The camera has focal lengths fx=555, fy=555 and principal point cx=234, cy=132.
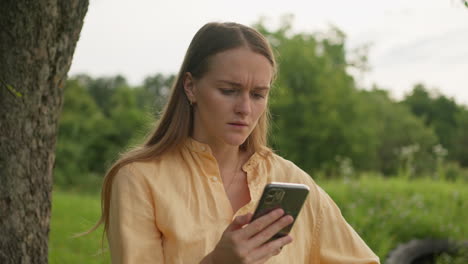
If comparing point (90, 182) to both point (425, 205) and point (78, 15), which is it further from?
point (78, 15)

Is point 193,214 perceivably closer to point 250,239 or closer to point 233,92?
point 250,239

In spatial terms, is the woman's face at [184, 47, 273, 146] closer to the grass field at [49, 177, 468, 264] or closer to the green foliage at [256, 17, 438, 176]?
the grass field at [49, 177, 468, 264]

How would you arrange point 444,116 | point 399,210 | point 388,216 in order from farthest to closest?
point 444,116
point 399,210
point 388,216

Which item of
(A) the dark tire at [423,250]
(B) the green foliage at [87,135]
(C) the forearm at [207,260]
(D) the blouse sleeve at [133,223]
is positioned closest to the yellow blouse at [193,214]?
(D) the blouse sleeve at [133,223]

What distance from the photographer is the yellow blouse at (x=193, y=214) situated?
2.12 metres

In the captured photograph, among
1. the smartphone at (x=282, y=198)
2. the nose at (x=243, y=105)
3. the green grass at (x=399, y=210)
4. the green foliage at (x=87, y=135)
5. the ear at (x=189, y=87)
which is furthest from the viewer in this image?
the green foliage at (x=87, y=135)

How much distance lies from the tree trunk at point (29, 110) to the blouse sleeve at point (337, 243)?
5.06 feet

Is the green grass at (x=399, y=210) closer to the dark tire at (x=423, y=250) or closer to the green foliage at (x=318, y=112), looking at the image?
the dark tire at (x=423, y=250)

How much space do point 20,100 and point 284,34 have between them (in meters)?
36.1

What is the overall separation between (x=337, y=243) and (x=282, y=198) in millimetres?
698

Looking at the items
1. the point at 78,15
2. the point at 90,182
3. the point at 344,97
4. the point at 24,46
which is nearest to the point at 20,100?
the point at 24,46

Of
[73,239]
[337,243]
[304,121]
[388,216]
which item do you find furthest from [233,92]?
[304,121]

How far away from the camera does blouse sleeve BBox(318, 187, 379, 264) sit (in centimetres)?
243

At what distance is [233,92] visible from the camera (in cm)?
224
